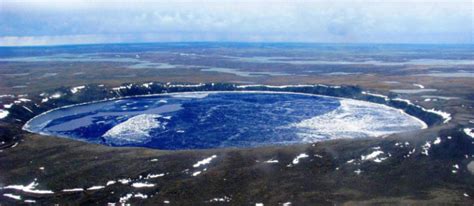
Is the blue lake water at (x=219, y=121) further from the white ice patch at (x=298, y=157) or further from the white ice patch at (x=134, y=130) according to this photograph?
the white ice patch at (x=298, y=157)

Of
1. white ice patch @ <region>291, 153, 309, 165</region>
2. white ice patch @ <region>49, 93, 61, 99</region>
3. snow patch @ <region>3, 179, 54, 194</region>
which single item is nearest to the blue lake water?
white ice patch @ <region>49, 93, 61, 99</region>

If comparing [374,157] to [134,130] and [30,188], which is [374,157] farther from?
[134,130]

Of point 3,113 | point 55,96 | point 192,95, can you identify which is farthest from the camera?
point 192,95

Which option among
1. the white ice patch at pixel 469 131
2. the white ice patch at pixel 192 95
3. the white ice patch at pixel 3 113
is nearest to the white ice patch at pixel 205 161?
the white ice patch at pixel 469 131

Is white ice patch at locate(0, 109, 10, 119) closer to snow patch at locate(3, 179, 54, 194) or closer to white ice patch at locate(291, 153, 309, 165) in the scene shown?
snow patch at locate(3, 179, 54, 194)

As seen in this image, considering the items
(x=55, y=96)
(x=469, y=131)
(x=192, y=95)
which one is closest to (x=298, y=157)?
(x=469, y=131)

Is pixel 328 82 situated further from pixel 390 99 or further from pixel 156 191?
pixel 156 191

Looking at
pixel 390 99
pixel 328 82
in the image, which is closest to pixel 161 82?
pixel 328 82
